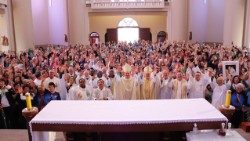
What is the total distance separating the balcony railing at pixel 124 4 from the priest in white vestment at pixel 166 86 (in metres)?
19.3

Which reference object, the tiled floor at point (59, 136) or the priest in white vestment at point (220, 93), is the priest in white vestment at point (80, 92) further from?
the priest in white vestment at point (220, 93)

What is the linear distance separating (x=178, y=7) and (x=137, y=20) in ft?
20.5

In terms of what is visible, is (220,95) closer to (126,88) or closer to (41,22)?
(126,88)

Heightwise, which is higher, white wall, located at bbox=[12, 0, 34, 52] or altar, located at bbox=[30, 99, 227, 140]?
white wall, located at bbox=[12, 0, 34, 52]

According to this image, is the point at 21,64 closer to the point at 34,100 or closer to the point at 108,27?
the point at 34,100

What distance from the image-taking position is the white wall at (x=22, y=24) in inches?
840

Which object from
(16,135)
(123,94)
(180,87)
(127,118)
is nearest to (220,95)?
(180,87)

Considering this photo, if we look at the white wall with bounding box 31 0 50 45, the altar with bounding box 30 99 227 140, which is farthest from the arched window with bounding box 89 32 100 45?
the altar with bounding box 30 99 227 140

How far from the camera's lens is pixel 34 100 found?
7969mm

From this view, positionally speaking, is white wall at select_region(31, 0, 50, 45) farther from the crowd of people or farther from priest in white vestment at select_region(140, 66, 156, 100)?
priest in white vestment at select_region(140, 66, 156, 100)

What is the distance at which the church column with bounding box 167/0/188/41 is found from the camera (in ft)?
93.9

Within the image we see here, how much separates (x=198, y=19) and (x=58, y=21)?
13825 millimetres

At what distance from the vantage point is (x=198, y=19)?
3027 centimetres

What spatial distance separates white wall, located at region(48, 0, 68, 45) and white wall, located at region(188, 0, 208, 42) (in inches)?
478
